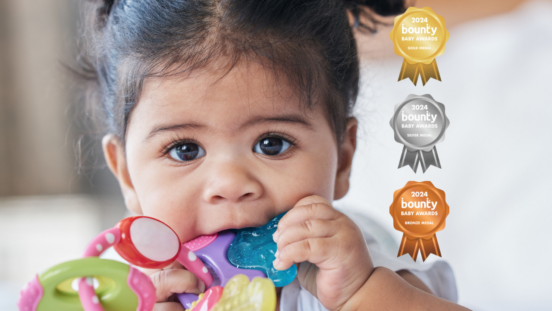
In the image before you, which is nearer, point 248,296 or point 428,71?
point 248,296

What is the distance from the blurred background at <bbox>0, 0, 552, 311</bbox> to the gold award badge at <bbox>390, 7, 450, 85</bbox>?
0.04 metres

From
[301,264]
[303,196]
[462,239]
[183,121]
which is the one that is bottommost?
[462,239]

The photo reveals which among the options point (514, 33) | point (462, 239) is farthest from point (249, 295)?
point (514, 33)

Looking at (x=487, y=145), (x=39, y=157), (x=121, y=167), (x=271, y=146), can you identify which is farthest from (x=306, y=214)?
(x=39, y=157)

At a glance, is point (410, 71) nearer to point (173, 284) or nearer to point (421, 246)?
point (421, 246)

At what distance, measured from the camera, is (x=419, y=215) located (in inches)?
26.8

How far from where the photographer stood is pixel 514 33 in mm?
1443

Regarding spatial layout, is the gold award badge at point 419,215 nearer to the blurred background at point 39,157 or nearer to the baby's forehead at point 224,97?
the baby's forehead at point 224,97

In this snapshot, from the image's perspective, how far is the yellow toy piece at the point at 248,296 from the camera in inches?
18.7

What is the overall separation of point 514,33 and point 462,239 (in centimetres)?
70

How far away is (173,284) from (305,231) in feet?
0.66

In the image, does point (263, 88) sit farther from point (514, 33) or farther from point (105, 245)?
point (514, 33)

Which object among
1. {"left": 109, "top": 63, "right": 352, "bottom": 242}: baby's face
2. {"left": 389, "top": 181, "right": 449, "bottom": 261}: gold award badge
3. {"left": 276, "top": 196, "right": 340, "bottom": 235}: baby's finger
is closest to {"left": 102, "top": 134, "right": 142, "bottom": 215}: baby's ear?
{"left": 109, "top": 63, "right": 352, "bottom": 242}: baby's face

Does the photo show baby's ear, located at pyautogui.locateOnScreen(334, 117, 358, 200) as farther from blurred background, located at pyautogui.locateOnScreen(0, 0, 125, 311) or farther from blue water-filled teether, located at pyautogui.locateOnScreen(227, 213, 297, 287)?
blurred background, located at pyautogui.locateOnScreen(0, 0, 125, 311)
